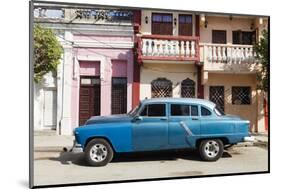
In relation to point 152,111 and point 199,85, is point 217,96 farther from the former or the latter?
point 152,111

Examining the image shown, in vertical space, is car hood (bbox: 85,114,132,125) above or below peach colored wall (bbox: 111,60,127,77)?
below

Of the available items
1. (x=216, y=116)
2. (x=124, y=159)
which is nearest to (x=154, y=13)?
(x=216, y=116)

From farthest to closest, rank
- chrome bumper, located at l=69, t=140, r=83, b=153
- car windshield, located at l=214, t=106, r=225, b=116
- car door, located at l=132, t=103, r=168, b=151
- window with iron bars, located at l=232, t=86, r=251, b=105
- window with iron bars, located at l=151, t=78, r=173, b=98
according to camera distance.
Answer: window with iron bars, located at l=232, t=86, r=251, b=105, car windshield, located at l=214, t=106, r=225, b=116, window with iron bars, located at l=151, t=78, r=173, b=98, car door, located at l=132, t=103, r=168, b=151, chrome bumper, located at l=69, t=140, r=83, b=153

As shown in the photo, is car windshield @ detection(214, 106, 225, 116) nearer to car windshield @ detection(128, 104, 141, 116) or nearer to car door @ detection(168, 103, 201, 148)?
car door @ detection(168, 103, 201, 148)

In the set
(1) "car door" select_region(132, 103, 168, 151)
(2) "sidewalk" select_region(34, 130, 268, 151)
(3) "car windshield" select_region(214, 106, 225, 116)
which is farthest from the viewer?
(3) "car windshield" select_region(214, 106, 225, 116)

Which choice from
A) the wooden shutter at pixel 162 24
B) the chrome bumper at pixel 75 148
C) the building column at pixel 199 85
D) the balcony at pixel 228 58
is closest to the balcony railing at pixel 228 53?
the balcony at pixel 228 58

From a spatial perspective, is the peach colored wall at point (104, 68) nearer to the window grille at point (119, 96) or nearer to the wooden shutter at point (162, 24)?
the window grille at point (119, 96)

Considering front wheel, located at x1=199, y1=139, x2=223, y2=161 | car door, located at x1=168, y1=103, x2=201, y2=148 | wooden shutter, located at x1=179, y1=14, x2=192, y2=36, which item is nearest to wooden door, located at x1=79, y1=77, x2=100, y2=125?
car door, located at x1=168, y1=103, x2=201, y2=148

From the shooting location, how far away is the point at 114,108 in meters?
3.98

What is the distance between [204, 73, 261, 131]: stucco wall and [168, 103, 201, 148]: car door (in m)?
0.37

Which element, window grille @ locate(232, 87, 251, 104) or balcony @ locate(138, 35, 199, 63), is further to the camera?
window grille @ locate(232, 87, 251, 104)

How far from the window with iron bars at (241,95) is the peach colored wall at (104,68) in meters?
1.13

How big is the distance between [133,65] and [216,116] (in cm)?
101

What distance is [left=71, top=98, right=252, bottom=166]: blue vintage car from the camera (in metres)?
3.92
